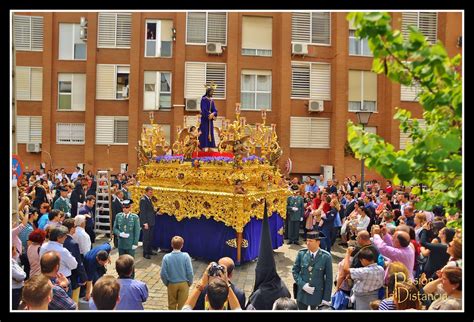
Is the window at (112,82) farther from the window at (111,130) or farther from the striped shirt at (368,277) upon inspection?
the striped shirt at (368,277)

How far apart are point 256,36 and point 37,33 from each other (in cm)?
1258

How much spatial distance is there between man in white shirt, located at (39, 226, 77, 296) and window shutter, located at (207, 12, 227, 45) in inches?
713

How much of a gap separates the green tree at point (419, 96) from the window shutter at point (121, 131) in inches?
816

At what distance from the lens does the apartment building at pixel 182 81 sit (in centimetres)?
2216

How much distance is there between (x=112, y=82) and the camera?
2258 cm

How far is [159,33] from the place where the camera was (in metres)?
22.5

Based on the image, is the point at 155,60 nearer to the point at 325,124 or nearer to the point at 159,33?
the point at 159,33

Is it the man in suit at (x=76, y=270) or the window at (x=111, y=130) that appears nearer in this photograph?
the man in suit at (x=76, y=270)

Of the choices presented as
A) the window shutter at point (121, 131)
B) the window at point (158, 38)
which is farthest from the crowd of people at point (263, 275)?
the window at point (158, 38)

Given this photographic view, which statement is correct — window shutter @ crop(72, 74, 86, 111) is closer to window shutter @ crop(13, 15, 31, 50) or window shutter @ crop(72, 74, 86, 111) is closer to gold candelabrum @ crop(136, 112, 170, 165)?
window shutter @ crop(13, 15, 31, 50)

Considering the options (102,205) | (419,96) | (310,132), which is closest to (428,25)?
(310,132)

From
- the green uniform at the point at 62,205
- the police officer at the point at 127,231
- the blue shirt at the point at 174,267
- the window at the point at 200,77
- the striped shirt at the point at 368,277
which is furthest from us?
the window at the point at 200,77

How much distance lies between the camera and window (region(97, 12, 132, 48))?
72.7 ft

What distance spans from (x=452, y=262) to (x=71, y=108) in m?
22.0
